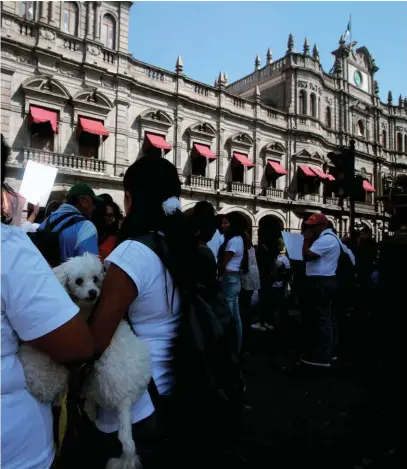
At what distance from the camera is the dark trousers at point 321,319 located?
15.8 ft

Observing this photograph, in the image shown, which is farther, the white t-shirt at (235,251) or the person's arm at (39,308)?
the white t-shirt at (235,251)

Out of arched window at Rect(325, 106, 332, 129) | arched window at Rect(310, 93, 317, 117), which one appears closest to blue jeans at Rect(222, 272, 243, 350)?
arched window at Rect(310, 93, 317, 117)

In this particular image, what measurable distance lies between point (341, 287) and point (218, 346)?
170 inches

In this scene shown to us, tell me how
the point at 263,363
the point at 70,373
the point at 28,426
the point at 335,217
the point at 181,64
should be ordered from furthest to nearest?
the point at 335,217, the point at 181,64, the point at 263,363, the point at 70,373, the point at 28,426

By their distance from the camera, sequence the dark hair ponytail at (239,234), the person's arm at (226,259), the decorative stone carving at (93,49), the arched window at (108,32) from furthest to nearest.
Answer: the arched window at (108,32) < the decorative stone carving at (93,49) < the dark hair ponytail at (239,234) < the person's arm at (226,259)

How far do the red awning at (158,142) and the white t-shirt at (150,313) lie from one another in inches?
607

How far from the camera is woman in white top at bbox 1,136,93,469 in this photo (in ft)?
3.51

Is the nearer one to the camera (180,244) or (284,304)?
(180,244)

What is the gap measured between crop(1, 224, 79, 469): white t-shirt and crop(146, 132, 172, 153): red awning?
51.8ft

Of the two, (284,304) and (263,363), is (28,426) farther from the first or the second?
(284,304)

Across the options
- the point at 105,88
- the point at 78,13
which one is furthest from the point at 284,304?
the point at 78,13

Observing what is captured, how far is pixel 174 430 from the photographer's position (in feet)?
5.05

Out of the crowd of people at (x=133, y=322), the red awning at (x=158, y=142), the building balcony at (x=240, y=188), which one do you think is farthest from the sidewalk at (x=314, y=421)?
the building balcony at (x=240, y=188)

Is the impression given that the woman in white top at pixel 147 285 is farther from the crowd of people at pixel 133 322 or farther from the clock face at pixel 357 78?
the clock face at pixel 357 78
